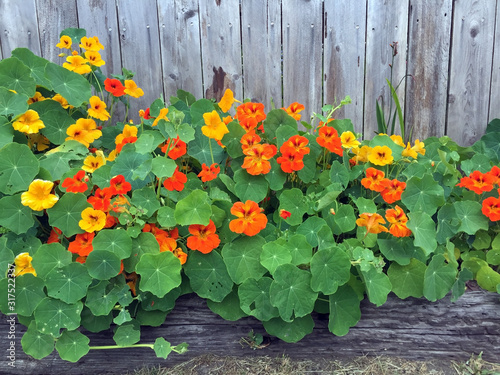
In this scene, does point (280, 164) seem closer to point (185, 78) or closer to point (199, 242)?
point (199, 242)

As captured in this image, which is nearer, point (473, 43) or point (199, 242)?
point (199, 242)

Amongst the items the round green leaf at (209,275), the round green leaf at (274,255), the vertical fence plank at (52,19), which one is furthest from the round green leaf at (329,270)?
the vertical fence plank at (52,19)

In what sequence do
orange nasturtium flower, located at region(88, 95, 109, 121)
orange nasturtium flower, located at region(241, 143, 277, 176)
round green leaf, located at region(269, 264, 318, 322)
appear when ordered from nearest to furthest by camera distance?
1. round green leaf, located at region(269, 264, 318, 322)
2. orange nasturtium flower, located at region(241, 143, 277, 176)
3. orange nasturtium flower, located at region(88, 95, 109, 121)

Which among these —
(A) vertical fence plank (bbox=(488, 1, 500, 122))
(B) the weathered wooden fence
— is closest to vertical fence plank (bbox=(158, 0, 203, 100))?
(B) the weathered wooden fence

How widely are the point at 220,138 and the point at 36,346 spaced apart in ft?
3.58

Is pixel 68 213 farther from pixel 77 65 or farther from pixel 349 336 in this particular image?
pixel 349 336

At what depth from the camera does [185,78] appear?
246cm

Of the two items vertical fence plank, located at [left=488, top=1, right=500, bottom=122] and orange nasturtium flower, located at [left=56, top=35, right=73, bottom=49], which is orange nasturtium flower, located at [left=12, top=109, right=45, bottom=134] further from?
vertical fence plank, located at [left=488, top=1, right=500, bottom=122]

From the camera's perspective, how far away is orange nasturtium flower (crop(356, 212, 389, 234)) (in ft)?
5.21

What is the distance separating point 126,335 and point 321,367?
81cm

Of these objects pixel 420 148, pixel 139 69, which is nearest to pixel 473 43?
pixel 420 148

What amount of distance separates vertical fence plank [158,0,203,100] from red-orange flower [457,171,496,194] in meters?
1.53

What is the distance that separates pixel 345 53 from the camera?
2.41 m

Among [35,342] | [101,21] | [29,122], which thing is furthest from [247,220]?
[101,21]
